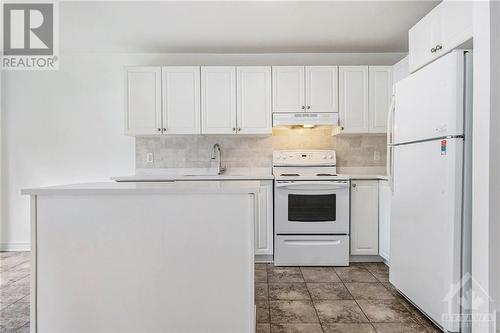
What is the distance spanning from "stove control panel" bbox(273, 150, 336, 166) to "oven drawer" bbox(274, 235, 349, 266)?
949 millimetres

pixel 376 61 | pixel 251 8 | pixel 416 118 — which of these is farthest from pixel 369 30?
pixel 416 118

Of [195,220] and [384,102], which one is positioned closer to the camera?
[195,220]

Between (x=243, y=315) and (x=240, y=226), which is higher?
(x=240, y=226)

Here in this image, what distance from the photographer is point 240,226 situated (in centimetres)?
153

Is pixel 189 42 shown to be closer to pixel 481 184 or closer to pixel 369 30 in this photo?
pixel 369 30

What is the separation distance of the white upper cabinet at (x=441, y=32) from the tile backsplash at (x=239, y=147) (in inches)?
56.0

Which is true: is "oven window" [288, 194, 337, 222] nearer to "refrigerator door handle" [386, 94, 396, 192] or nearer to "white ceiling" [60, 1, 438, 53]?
"refrigerator door handle" [386, 94, 396, 192]

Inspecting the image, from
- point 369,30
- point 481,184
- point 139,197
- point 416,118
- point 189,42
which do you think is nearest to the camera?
point 139,197

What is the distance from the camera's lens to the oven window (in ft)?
10.4

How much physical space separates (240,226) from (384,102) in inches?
107

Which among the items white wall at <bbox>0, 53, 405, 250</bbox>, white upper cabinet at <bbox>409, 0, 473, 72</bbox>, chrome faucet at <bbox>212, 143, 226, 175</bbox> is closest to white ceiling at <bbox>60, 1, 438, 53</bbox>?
white wall at <bbox>0, 53, 405, 250</bbox>

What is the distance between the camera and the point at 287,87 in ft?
11.4

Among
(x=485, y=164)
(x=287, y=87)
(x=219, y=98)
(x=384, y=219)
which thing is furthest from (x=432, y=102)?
(x=219, y=98)

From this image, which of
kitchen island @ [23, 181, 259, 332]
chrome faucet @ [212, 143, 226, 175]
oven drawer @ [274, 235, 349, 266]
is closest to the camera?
kitchen island @ [23, 181, 259, 332]
